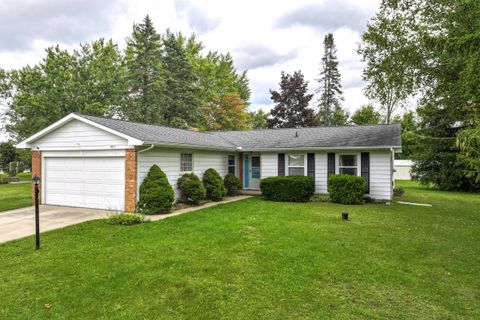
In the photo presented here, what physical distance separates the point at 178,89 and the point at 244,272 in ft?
87.0

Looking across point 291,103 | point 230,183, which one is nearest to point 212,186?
point 230,183

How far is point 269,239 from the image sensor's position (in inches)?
259

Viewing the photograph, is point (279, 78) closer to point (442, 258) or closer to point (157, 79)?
point (157, 79)

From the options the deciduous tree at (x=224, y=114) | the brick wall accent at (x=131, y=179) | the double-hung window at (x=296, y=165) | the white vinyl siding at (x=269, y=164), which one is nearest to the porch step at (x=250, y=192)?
the white vinyl siding at (x=269, y=164)

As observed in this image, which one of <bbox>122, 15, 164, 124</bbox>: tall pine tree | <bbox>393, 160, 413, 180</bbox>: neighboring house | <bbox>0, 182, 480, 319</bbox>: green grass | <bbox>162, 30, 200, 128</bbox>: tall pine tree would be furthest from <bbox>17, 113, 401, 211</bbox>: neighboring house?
<bbox>393, 160, 413, 180</bbox>: neighboring house

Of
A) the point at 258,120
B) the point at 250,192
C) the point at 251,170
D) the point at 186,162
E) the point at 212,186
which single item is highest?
the point at 258,120

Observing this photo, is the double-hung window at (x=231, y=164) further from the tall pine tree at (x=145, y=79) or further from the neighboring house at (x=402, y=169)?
the neighboring house at (x=402, y=169)

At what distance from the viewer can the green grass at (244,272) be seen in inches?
141

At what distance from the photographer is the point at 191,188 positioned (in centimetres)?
1130

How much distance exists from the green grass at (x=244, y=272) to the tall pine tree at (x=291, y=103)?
86.3 feet

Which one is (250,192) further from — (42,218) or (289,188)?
(42,218)

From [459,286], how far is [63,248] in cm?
727

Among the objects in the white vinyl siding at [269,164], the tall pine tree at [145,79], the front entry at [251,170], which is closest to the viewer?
the white vinyl siding at [269,164]

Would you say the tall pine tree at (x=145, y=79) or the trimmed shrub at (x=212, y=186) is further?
the tall pine tree at (x=145, y=79)
